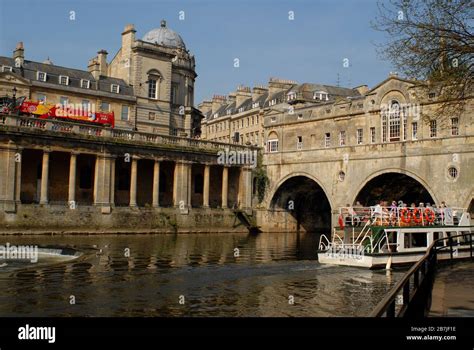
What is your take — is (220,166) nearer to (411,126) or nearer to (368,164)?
(368,164)

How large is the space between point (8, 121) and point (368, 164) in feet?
85.3

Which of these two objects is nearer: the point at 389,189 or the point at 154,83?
the point at 389,189

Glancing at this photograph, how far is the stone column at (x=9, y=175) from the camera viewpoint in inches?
1428

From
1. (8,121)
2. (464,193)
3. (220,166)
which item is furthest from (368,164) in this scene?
(8,121)

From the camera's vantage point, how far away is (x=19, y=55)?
2060 inches

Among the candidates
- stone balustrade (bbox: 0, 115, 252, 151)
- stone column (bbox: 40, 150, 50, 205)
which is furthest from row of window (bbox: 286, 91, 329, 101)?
stone column (bbox: 40, 150, 50, 205)

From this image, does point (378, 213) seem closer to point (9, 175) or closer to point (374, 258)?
point (374, 258)

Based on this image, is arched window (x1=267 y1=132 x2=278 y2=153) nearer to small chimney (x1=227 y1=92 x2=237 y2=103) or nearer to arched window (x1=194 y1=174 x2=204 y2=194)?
arched window (x1=194 y1=174 x2=204 y2=194)

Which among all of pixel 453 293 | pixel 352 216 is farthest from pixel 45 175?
pixel 453 293

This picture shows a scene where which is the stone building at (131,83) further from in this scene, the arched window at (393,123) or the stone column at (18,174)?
the arched window at (393,123)

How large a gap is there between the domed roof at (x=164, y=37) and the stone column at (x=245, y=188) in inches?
948

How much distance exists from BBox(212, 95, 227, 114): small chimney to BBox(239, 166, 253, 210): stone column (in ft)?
170

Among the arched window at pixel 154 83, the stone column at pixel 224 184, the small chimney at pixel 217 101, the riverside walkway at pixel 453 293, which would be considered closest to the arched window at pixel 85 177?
the stone column at pixel 224 184

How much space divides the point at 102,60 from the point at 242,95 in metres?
33.7
